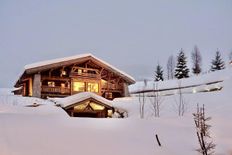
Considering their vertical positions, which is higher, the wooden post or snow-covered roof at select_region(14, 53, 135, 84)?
snow-covered roof at select_region(14, 53, 135, 84)

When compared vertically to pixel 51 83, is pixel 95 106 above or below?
below

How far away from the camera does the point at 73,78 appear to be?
25141 millimetres

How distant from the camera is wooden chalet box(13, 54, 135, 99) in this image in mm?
22359

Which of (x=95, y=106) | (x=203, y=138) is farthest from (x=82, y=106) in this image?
(x=203, y=138)

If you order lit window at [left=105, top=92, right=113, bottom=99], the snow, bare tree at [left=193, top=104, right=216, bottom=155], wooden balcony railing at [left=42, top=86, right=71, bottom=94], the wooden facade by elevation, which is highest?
the snow

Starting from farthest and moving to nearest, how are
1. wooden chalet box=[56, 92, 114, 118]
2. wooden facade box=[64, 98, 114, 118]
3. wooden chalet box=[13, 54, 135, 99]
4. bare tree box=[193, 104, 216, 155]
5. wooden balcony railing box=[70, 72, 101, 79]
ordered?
wooden balcony railing box=[70, 72, 101, 79] → wooden chalet box=[13, 54, 135, 99] → wooden facade box=[64, 98, 114, 118] → wooden chalet box=[56, 92, 114, 118] → bare tree box=[193, 104, 216, 155]

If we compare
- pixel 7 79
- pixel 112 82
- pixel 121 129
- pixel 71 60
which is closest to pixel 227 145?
pixel 121 129

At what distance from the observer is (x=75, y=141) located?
24.3 ft

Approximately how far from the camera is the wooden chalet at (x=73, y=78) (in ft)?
73.4

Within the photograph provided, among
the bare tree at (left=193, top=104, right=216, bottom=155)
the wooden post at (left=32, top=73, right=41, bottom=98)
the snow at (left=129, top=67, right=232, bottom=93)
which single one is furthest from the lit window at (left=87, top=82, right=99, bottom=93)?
the bare tree at (left=193, top=104, right=216, bottom=155)

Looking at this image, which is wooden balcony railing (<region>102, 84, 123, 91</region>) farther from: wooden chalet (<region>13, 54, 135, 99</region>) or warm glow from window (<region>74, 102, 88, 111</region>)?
warm glow from window (<region>74, 102, 88, 111</region>)

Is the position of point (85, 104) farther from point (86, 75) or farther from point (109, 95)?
point (109, 95)

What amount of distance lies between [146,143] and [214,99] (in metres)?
14.9

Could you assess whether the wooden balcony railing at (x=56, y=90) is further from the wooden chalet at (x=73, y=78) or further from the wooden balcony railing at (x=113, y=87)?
the wooden balcony railing at (x=113, y=87)
